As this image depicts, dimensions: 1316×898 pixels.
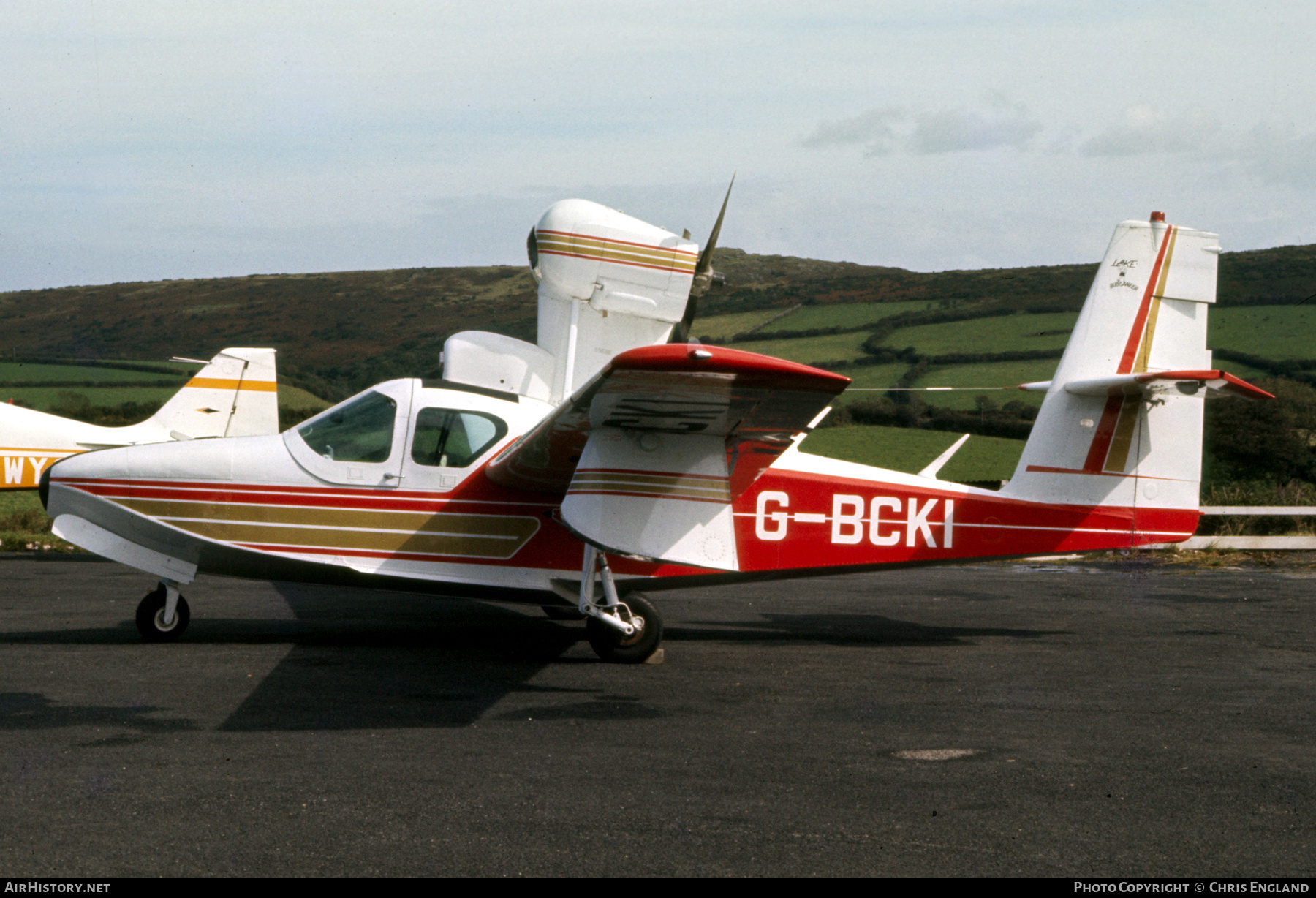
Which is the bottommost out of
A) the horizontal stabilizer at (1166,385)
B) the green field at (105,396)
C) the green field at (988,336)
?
the green field at (105,396)

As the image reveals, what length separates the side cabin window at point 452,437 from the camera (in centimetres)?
806

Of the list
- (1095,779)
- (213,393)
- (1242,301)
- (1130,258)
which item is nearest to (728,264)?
(1242,301)

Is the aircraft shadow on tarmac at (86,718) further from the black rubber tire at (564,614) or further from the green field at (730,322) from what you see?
the green field at (730,322)

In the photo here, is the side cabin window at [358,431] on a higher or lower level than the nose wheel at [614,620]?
higher

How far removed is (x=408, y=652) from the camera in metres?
7.99

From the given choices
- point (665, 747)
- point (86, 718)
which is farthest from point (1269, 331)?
point (86, 718)

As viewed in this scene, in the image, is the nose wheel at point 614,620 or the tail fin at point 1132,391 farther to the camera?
the tail fin at point 1132,391

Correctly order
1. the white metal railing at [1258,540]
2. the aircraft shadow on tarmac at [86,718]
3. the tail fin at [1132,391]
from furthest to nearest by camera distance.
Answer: the white metal railing at [1258,540] → the tail fin at [1132,391] → the aircraft shadow on tarmac at [86,718]

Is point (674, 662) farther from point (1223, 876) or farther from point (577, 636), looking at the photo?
point (1223, 876)

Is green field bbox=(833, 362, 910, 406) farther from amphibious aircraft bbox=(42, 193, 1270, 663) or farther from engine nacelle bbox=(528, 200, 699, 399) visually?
engine nacelle bbox=(528, 200, 699, 399)

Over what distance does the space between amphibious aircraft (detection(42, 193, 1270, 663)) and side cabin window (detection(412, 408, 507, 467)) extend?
0.06 ft

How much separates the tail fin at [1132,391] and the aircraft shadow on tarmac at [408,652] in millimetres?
1490

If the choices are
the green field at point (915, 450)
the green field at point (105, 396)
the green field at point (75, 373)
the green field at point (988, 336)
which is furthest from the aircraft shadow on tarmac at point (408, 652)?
the green field at point (75, 373)
